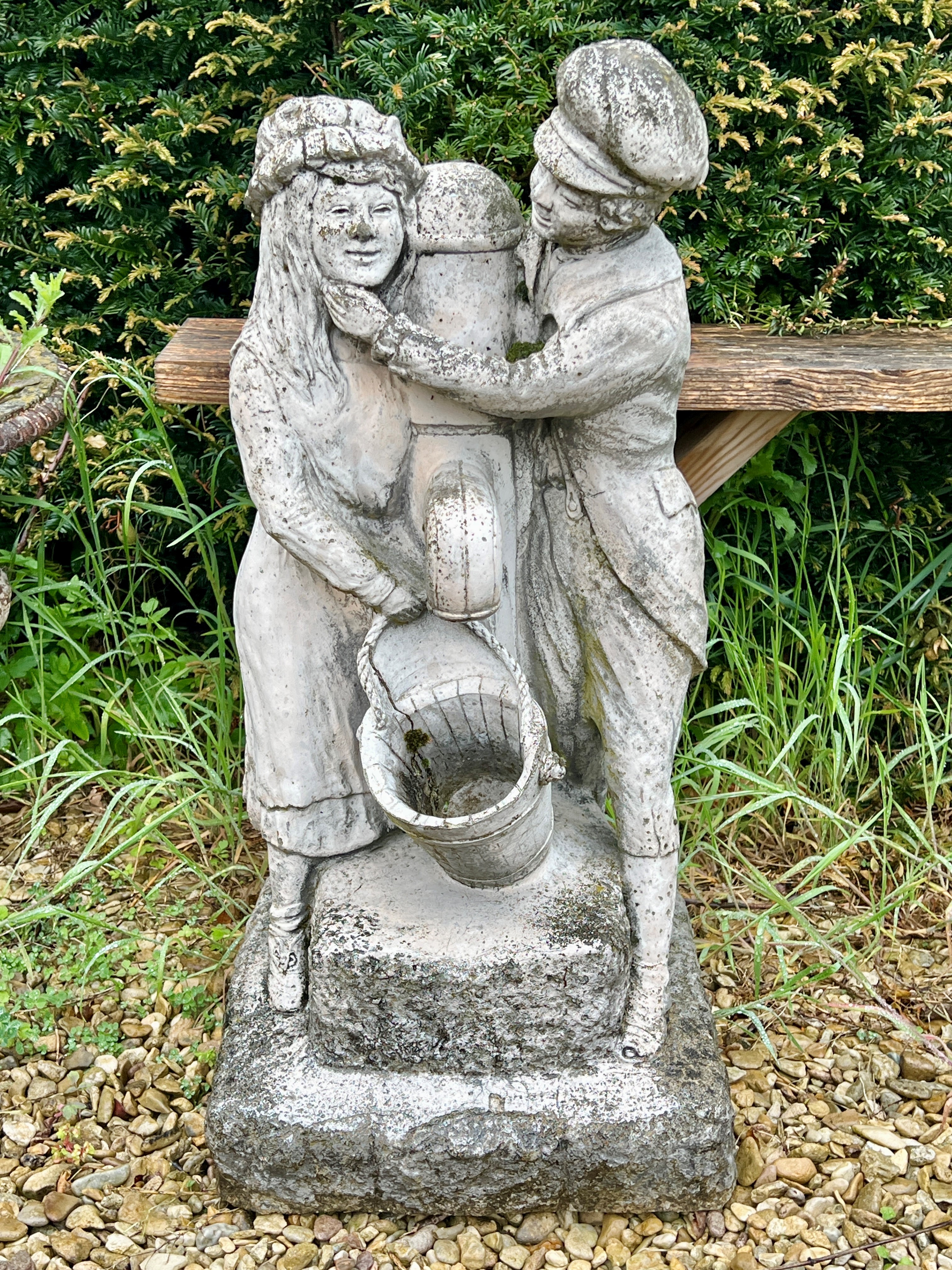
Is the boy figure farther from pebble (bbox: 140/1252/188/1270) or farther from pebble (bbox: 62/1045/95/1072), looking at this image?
pebble (bbox: 62/1045/95/1072)

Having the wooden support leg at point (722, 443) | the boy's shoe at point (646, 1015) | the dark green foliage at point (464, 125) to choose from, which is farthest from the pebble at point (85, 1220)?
the dark green foliage at point (464, 125)

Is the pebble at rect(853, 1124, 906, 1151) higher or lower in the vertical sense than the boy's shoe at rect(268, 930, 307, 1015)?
lower

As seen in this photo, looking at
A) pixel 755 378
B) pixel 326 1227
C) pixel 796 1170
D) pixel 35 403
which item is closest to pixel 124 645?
pixel 35 403

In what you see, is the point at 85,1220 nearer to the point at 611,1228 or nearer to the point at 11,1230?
the point at 11,1230

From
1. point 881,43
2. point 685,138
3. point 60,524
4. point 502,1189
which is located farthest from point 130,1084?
point 881,43

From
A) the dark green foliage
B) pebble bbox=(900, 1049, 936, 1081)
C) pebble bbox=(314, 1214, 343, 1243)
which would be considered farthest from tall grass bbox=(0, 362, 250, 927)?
pebble bbox=(900, 1049, 936, 1081)

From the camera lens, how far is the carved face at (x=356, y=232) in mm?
1897

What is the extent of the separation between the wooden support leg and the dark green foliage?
1.10 feet

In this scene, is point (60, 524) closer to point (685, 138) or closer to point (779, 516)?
point (779, 516)

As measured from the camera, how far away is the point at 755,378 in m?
2.58

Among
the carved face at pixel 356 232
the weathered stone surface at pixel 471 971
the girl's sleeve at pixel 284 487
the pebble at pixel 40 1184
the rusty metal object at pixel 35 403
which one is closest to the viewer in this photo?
the carved face at pixel 356 232

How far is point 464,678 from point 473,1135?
78 centimetres

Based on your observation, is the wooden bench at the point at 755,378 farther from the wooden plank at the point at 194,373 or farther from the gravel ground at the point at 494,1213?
the gravel ground at the point at 494,1213

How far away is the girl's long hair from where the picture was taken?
193cm
